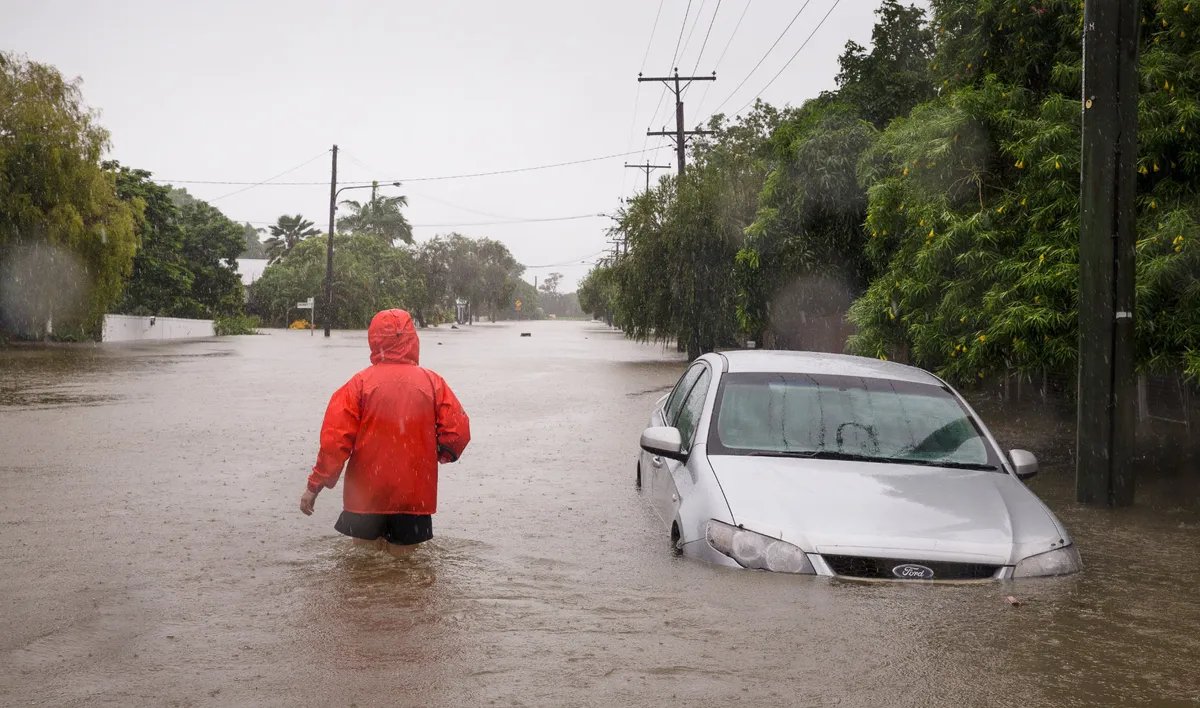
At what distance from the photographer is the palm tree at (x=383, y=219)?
12988 centimetres

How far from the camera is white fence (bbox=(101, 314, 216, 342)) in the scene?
168 feet

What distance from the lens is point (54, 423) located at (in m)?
15.5

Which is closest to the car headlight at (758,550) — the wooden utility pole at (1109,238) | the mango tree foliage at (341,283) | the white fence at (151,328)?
the wooden utility pole at (1109,238)

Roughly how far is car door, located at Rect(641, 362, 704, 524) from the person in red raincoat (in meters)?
1.53

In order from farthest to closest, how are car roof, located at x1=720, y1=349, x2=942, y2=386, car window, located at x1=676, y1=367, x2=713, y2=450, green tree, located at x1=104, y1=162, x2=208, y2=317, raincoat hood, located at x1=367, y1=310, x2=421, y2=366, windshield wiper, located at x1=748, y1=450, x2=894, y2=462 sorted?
green tree, located at x1=104, y1=162, x2=208, y2=317 → car roof, located at x1=720, y1=349, x2=942, y2=386 → car window, located at x1=676, y1=367, x2=713, y2=450 → windshield wiper, located at x1=748, y1=450, x2=894, y2=462 → raincoat hood, located at x1=367, y1=310, x2=421, y2=366

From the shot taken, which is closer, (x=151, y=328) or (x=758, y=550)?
(x=758, y=550)

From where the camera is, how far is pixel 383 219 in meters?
130

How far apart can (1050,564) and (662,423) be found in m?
3.27

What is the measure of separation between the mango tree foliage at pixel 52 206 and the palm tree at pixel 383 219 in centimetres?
9083

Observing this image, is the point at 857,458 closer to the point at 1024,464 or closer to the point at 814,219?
the point at 1024,464

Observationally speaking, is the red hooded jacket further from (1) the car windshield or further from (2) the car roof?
(2) the car roof

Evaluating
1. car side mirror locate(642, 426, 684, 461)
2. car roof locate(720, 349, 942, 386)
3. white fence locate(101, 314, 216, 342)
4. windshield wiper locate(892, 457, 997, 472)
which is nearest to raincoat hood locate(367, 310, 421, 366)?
car side mirror locate(642, 426, 684, 461)

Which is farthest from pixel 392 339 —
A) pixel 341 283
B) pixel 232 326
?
pixel 341 283

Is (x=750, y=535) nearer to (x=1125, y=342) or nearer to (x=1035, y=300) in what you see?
(x=1125, y=342)
